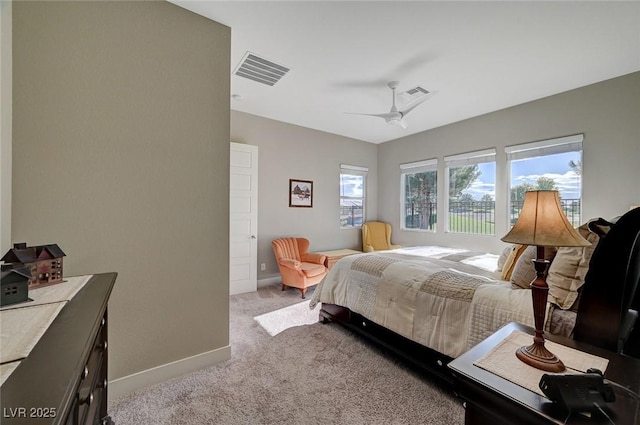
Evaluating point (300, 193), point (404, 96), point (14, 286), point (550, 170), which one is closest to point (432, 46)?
point (404, 96)

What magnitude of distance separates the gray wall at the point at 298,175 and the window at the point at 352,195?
0.12 meters

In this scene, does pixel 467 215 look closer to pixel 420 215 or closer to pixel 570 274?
pixel 420 215

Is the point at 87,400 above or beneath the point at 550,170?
beneath

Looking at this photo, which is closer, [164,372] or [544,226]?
[544,226]

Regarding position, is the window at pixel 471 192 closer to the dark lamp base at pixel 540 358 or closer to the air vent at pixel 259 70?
the air vent at pixel 259 70

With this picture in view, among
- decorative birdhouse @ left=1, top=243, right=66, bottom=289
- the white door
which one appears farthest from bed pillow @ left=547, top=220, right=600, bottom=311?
the white door

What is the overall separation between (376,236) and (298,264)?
2243 millimetres

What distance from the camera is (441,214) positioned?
15.6 feet

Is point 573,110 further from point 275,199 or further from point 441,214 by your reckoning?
point 275,199

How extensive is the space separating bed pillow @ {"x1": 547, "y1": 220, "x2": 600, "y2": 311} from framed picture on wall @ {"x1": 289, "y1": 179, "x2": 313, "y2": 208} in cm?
370

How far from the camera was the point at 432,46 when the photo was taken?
2402 millimetres

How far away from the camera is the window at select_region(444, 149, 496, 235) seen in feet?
13.4

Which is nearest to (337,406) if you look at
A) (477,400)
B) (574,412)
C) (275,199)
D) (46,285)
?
(477,400)

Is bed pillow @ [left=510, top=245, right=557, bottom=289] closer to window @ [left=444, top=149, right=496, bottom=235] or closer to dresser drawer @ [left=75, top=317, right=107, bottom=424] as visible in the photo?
dresser drawer @ [left=75, top=317, right=107, bottom=424]
